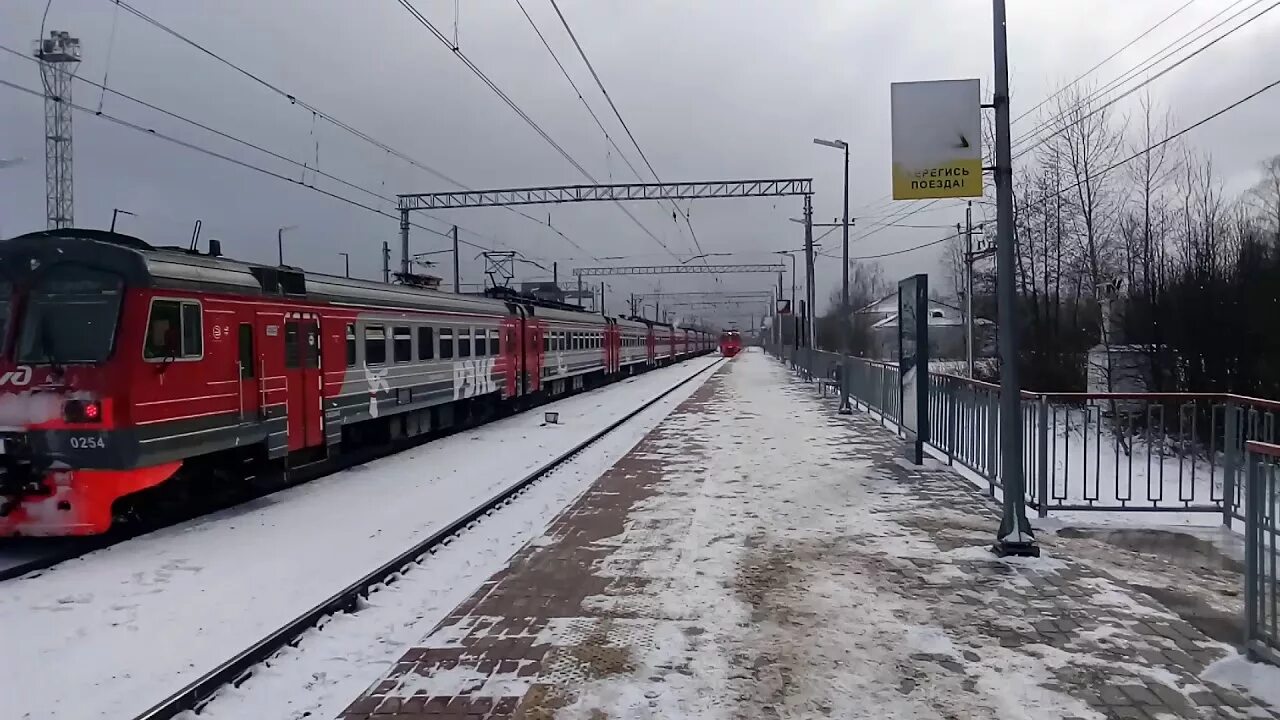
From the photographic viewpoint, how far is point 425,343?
52.8 feet

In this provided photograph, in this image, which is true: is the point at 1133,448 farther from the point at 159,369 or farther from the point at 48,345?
the point at 48,345

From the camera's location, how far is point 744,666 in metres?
4.95

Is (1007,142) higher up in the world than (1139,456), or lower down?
higher up

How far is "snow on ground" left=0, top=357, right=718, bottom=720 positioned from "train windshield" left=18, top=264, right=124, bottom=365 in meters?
1.82

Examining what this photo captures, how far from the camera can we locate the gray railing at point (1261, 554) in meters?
4.86

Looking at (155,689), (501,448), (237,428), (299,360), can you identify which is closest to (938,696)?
(155,689)

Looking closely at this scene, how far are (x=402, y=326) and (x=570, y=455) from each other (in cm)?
372

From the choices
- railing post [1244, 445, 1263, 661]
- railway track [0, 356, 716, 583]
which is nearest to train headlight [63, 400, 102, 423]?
railway track [0, 356, 716, 583]

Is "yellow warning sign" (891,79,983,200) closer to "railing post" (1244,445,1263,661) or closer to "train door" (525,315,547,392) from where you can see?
"railing post" (1244,445,1263,661)

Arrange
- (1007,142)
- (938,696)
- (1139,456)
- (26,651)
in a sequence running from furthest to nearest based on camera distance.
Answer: (1139,456) < (1007,142) < (26,651) < (938,696)

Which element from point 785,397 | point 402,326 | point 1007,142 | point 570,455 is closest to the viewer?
point 1007,142

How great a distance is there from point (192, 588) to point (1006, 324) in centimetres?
677

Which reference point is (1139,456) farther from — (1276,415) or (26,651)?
(26,651)

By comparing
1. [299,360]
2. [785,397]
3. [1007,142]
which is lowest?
[785,397]
